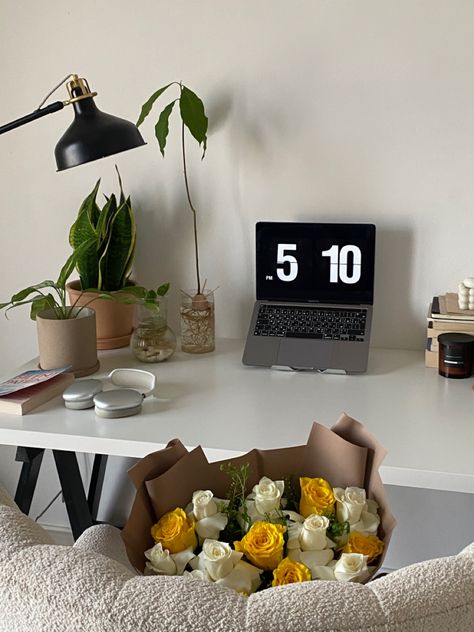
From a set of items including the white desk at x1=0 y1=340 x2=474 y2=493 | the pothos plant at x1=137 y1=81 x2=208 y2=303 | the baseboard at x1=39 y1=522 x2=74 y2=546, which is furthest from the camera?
the baseboard at x1=39 y1=522 x2=74 y2=546

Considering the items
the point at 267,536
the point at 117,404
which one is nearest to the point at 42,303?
the point at 117,404

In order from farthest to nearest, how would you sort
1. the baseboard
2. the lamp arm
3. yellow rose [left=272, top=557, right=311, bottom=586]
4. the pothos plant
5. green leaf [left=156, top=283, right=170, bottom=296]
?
the baseboard < green leaf [left=156, top=283, right=170, bottom=296] < the pothos plant < the lamp arm < yellow rose [left=272, top=557, right=311, bottom=586]

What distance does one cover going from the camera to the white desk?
59.0 inches

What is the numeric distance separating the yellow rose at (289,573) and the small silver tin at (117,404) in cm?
84

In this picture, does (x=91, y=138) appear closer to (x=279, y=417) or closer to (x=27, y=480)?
(x=279, y=417)

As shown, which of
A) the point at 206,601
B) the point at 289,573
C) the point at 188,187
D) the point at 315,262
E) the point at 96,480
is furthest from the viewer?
the point at 96,480

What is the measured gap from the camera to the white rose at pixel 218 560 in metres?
0.88

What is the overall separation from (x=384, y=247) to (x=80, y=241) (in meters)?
0.74

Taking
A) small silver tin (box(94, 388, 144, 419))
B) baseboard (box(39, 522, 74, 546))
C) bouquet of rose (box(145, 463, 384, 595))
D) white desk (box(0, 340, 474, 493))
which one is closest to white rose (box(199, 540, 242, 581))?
bouquet of rose (box(145, 463, 384, 595))

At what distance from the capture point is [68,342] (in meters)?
1.87

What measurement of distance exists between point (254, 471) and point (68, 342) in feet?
3.09

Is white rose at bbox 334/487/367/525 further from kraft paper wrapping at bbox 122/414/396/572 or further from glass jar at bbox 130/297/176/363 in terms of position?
glass jar at bbox 130/297/176/363

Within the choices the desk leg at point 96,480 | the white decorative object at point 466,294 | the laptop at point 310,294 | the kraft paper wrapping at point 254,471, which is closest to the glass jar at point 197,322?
the laptop at point 310,294

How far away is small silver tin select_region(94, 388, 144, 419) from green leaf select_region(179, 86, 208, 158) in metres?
0.63
